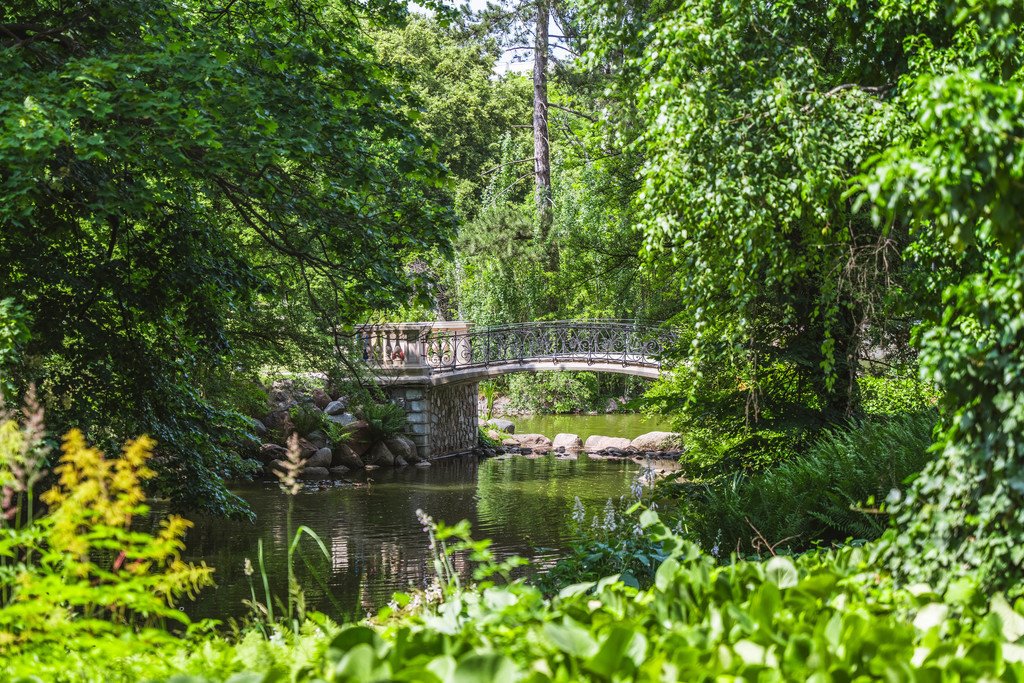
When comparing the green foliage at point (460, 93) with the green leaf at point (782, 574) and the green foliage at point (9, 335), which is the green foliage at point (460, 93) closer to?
the green foliage at point (9, 335)

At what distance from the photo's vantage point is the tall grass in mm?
6551

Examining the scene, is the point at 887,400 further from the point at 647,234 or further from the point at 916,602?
the point at 916,602

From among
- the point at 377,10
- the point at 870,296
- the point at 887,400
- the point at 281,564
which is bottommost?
the point at 281,564

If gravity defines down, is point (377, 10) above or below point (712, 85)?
above

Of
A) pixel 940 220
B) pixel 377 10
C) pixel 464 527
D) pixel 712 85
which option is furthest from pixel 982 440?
pixel 377 10

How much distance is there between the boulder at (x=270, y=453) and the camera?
18.4 m

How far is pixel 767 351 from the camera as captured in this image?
1020 cm

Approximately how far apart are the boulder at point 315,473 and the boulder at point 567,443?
6.01 m

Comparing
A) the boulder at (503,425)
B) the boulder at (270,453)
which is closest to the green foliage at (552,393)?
the boulder at (503,425)

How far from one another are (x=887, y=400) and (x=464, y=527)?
9710 millimetres

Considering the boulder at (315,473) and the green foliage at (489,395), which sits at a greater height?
the green foliage at (489,395)

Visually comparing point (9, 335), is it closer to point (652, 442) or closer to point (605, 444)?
point (605, 444)

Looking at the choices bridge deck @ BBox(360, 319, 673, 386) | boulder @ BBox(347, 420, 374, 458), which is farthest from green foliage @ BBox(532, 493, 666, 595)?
boulder @ BBox(347, 420, 374, 458)

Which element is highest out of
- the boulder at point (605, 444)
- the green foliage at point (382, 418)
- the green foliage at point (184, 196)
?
the green foliage at point (184, 196)
